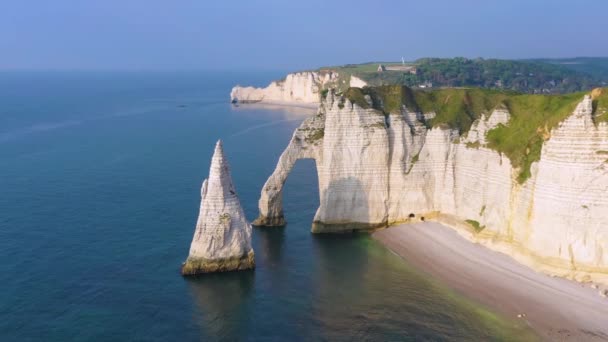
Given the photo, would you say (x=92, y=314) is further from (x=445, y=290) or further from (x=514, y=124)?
(x=514, y=124)

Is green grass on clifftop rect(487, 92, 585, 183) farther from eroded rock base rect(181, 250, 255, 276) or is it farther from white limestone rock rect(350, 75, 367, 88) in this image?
white limestone rock rect(350, 75, 367, 88)

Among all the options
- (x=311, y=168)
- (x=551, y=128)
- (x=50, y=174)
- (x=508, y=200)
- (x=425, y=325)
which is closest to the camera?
(x=425, y=325)

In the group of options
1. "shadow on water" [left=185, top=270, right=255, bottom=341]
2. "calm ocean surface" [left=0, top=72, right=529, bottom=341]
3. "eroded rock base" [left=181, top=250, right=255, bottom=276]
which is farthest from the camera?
"eroded rock base" [left=181, top=250, right=255, bottom=276]

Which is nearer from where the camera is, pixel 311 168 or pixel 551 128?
pixel 551 128

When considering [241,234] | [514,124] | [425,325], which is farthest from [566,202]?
[241,234]

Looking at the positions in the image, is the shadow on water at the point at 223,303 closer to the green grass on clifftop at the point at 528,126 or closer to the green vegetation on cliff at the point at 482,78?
the green grass on clifftop at the point at 528,126

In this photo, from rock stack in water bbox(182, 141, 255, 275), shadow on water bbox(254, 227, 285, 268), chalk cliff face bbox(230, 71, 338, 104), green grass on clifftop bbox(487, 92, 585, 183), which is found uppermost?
chalk cliff face bbox(230, 71, 338, 104)

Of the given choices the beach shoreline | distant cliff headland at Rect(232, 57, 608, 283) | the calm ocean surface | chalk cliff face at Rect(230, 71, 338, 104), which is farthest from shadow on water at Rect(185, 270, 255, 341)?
chalk cliff face at Rect(230, 71, 338, 104)

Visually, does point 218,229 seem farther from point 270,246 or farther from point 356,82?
point 356,82
